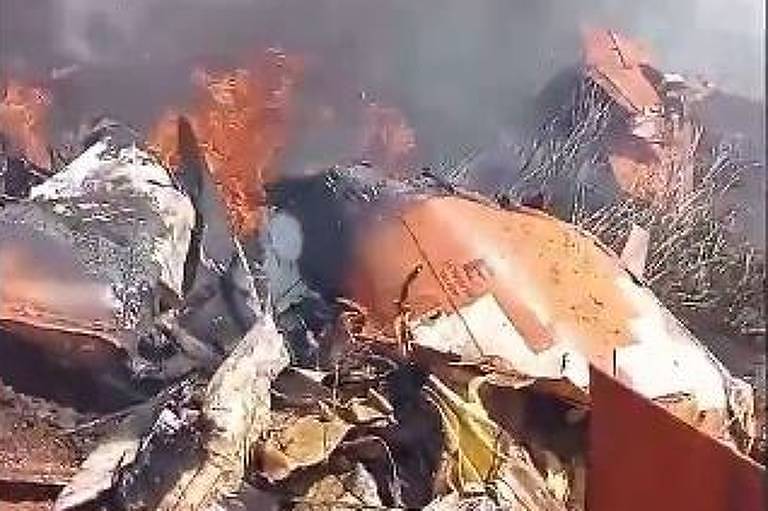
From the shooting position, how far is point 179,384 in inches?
127

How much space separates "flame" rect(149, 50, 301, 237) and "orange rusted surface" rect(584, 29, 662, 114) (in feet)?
2.11

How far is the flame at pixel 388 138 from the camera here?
3.35 meters

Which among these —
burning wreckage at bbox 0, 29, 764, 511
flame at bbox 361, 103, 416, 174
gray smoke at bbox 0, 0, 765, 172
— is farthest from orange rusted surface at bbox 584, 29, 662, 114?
flame at bbox 361, 103, 416, 174

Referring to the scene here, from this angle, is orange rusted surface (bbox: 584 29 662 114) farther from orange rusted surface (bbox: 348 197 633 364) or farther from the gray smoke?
orange rusted surface (bbox: 348 197 633 364)

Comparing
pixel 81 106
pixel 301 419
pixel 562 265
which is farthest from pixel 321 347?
pixel 81 106

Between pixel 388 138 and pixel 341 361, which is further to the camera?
pixel 388 138

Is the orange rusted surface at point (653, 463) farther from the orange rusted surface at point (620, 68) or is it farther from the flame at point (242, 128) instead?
the flame at point (242, 128)

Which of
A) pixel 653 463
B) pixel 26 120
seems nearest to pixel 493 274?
pixel 653 463

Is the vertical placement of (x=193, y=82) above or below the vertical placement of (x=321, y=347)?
above

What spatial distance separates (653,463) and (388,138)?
0.89m

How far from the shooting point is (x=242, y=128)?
3.37 meters

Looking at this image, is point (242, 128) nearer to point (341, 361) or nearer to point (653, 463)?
point (341, 361)

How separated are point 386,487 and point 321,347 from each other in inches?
12.8

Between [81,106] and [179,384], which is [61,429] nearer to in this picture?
[179,384]
